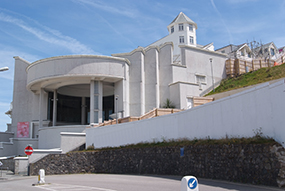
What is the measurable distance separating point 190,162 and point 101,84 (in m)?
22.7

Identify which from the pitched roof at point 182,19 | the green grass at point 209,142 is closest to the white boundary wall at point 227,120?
the green grass at point 209,142

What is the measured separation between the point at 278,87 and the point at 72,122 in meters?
41.7

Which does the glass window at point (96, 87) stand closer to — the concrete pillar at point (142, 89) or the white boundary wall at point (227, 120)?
the concrete pillar at point (142, 89)

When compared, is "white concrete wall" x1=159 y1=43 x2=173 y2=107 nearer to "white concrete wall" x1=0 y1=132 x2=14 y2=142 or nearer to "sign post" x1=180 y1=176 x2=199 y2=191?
"white concrete wall" x1=0 y1=132 x2=14 y2=142

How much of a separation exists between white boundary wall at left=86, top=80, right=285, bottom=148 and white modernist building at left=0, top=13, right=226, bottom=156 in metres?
13.5

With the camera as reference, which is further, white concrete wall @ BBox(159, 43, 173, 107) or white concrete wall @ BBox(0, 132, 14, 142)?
white concrete wall @ BBox(0, 132, 14, 142)

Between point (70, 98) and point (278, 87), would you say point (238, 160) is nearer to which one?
point (278, 87)

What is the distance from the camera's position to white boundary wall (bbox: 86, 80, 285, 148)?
1122cm

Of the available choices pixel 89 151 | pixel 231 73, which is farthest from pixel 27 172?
pixel 231 73

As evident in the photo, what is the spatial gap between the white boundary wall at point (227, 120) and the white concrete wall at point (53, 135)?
39.7 feet

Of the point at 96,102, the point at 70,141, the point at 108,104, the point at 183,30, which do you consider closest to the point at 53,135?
the point at 96,102

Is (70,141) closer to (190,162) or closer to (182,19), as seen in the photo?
(190,162)

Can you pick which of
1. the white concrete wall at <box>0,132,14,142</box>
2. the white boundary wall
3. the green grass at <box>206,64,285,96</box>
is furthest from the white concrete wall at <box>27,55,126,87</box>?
the green grass at <box>206,64,285,96</box>

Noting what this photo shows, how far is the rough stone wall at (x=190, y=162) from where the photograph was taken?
35.4 feet
